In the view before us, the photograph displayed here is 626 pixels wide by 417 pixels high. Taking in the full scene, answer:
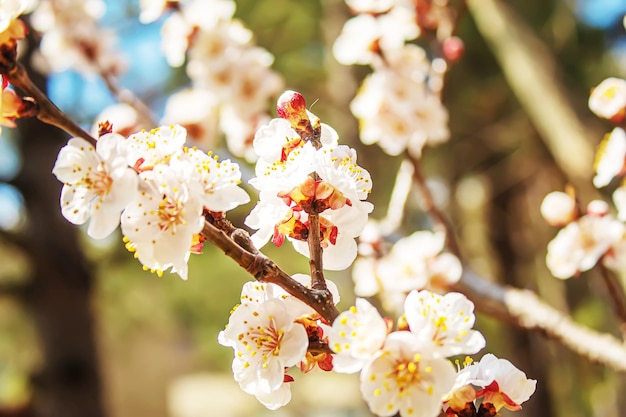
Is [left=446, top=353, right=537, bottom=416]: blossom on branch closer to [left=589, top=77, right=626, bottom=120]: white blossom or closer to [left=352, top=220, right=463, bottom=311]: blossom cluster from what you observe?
[left=589, top=77, right=626, bottom=120]: white blossom

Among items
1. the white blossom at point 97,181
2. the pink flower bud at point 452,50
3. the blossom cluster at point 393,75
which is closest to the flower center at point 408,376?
the white blossom at point 97,181

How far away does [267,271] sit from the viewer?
1.56 ft

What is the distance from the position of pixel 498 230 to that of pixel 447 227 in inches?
109

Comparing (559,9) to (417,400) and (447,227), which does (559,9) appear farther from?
(417,400)

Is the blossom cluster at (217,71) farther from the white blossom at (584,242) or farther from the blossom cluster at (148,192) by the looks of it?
the blossom cluster at (148,192)

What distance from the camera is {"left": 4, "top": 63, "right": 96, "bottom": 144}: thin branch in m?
0.53

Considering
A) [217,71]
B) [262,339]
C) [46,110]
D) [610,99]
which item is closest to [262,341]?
[262,339]

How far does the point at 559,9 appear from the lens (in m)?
2.47

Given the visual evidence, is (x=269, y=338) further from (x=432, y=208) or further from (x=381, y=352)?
(x=432, y=208)

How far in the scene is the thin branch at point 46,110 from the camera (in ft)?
1.75

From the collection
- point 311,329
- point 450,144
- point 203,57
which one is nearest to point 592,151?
point 203,57

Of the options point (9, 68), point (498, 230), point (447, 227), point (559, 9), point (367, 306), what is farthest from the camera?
point (498, 230)

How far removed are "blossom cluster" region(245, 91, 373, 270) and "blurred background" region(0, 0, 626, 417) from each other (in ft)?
2.65

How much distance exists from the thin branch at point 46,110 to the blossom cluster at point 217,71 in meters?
0.69
